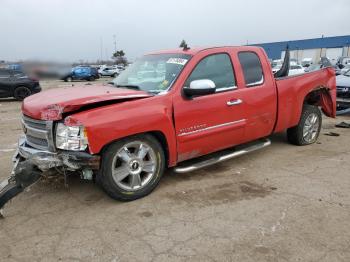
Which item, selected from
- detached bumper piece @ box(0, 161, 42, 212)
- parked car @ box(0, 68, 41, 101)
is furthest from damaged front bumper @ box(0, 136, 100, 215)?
parked car @ box(0, 68, 41, 101)

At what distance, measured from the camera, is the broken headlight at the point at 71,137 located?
11.6ft

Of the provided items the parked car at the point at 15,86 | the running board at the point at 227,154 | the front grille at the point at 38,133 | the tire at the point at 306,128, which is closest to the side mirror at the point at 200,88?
the running board at the point at 227,154

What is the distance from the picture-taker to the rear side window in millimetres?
5020

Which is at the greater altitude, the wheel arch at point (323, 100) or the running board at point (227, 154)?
the wheel arch at point (323, 100)

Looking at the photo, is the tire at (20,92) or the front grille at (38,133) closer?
the front grille at (38,133)

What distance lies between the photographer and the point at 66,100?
376 cm

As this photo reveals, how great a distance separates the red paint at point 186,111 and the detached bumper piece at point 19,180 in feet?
1.83

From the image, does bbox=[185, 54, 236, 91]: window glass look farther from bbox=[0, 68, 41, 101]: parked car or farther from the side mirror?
bbox=[0, 68, 41, 101]: parked car

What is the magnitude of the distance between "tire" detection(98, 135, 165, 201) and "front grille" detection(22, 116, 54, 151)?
605mm

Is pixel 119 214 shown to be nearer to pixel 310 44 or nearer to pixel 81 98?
pixel 81 98

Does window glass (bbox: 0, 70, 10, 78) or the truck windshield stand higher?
the truck windshield

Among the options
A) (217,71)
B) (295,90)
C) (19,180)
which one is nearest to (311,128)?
(295,90)

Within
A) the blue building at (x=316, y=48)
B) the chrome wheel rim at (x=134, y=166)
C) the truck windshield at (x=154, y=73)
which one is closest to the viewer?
the chrome wheel rim at (x=134, y=166)

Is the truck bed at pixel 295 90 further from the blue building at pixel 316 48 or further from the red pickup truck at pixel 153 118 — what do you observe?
the blue building at pixel 316 48
